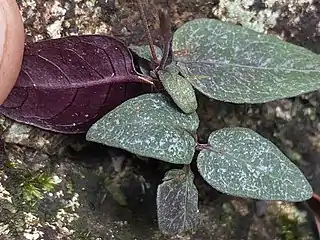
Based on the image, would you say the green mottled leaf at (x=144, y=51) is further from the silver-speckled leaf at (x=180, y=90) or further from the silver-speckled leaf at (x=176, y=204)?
the silver-speckled leaf at (x=176, y=204)

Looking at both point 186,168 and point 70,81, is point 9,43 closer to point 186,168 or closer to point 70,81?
point 70,81

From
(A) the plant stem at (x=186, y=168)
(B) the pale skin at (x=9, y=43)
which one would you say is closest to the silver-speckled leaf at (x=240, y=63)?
(A) the plant stem at (x=186, y=168)

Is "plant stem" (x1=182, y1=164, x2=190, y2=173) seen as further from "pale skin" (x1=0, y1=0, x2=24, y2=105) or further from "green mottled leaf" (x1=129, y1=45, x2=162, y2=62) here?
"pale skin" (x1=0, y1=0, x2=24, y2=105)

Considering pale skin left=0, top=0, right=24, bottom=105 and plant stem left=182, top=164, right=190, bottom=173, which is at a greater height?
pale skin left=0, top=0, right=24, bottom=105

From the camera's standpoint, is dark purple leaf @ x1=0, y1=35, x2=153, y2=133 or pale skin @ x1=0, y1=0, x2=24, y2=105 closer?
pale skin @ x1=0, y1=0, x2=24, y2=105

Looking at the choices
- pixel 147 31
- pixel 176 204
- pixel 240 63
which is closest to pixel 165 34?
pixel 147 31

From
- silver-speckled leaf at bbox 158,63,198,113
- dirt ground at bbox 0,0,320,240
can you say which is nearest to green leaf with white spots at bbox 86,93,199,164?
silver-speckled leaf at bbox 158,63,198,113
